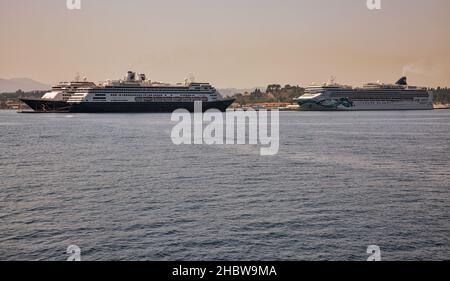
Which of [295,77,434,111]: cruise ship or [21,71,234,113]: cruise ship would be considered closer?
[21,71,234,113]: cruise ship

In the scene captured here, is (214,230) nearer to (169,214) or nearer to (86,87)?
(169,214)

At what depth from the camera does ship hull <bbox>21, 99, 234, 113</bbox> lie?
119562 mm

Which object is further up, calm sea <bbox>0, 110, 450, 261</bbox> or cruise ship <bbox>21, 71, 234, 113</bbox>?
cruise ship <bbox>21, 71, 234, 113</bbox>

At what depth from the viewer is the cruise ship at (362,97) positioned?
148500mm

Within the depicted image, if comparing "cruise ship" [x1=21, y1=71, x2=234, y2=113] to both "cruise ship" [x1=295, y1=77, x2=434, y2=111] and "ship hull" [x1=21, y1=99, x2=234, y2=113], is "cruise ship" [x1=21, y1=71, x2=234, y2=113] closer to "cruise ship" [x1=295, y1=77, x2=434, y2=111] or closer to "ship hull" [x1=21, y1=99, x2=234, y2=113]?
"ship hull" [x1=21, y1=99, x2=234, y2=113]

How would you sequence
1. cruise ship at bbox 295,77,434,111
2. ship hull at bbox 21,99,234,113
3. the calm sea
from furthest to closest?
cruise ship at bbox 295,77,434,111
ship hull at bbox 21,99,234,113
the calm sea

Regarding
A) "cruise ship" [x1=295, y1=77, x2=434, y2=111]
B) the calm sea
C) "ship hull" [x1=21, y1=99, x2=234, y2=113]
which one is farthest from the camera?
"cruise ship" [x1=295, y1=77, x2=434, y2=111]

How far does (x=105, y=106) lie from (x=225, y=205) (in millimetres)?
107714

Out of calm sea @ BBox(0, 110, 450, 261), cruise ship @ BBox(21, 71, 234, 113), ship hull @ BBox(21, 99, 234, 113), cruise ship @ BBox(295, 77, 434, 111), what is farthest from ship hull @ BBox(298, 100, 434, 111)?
calm sea @ BBox(0, 110, 450, 261)

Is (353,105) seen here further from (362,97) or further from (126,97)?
(126,97)

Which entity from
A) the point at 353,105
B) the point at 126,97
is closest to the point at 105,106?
the point at 126,97

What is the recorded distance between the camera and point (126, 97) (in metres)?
125

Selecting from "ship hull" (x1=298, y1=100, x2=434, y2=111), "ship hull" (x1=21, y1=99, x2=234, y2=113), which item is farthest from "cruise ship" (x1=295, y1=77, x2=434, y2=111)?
"ship hull" (x1=21, y1=99, x2=234, y2=113)
